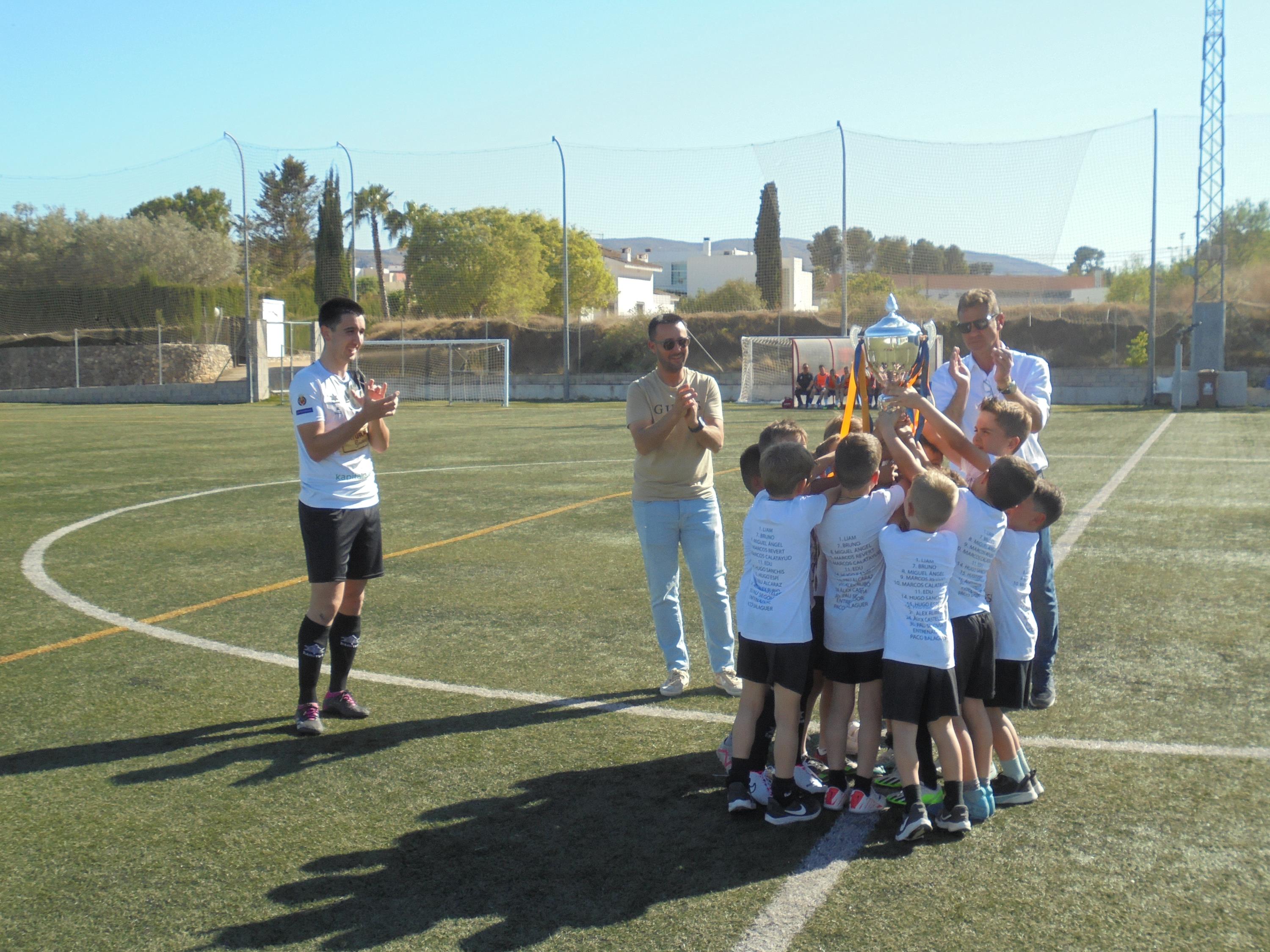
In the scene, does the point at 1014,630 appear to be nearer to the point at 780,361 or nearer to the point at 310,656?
the point at 310,656

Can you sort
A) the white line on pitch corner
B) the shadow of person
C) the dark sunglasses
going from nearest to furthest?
1. the white line on pitch corner
2. the shadow of person
3. the dark sunglasses

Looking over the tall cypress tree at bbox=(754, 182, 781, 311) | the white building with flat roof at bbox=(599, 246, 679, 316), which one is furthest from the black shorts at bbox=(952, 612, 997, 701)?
the white building with flat roof at bbox=(599, 246, 679, 316)

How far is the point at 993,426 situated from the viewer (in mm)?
4172

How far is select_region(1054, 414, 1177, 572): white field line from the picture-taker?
8.95 metres

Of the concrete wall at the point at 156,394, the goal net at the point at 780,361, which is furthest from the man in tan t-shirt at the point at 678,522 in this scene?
the concrete wall at the point at 156,394

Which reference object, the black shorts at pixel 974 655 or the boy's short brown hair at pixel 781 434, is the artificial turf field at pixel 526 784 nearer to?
the black shorts at pixel 974 655

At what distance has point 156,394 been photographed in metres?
43.5

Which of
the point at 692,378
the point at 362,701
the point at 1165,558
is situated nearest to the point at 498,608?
the point at 362,701

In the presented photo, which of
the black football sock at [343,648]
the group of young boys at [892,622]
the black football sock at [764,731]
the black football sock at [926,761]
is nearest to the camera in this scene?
the group of young boys at [892,622]

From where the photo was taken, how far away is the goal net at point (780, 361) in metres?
40.5

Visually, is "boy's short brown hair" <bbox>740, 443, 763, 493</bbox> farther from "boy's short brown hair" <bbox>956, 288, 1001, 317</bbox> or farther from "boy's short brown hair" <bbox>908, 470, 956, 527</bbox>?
"boy's short brown hair" <bbox>956, 288, 1001, 317</bbox>

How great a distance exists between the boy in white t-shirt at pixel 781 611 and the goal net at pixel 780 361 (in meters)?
33.8

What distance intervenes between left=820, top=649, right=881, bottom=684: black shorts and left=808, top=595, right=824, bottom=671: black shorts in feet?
0.20

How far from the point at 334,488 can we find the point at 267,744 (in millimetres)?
1161
